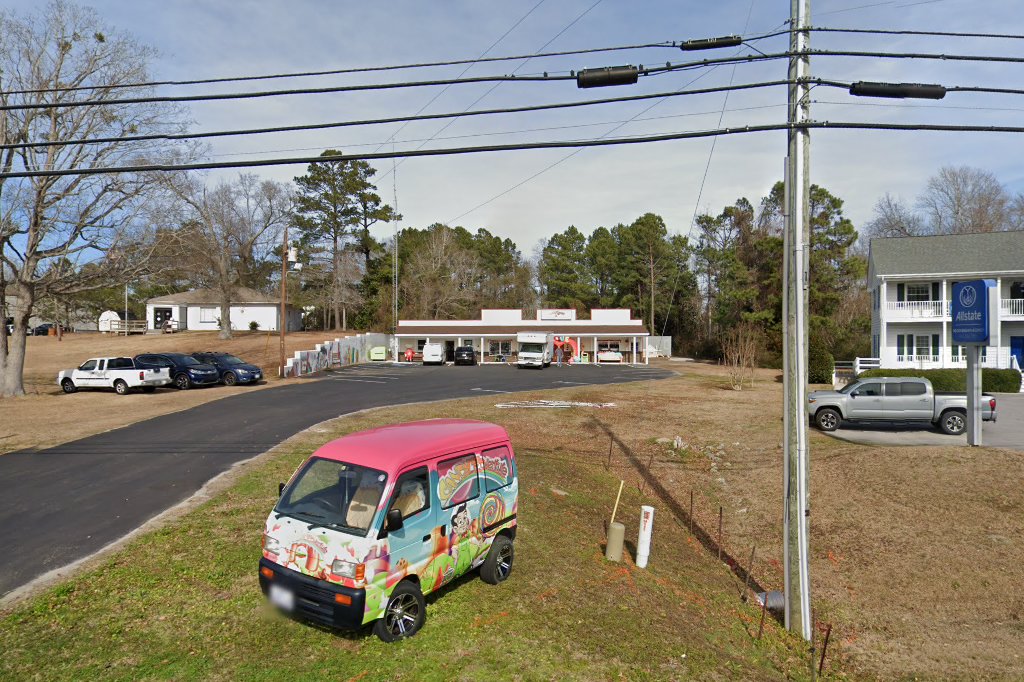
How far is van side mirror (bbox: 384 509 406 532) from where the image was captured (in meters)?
5.90

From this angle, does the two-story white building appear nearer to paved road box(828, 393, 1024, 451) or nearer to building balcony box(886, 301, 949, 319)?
building balcony box(886, 301, 949, 319)

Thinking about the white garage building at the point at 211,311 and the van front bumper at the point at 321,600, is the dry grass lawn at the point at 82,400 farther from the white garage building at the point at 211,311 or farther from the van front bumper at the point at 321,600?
the white garage building at the point at 211,311

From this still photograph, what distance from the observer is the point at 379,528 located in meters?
5.93

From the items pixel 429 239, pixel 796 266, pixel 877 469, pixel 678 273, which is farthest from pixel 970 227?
pixel 796 266

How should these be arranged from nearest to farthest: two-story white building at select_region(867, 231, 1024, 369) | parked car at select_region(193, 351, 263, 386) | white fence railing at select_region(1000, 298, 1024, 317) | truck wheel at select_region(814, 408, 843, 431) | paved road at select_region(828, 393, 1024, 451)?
paved road at select_region(828, 393, 1024, 451)
truck wheel at select_region(814, 408, 843, 431)
parked car at select_region(193, 351, 263, 386)
white fence railing at select_region(1000, 298, 1024, 317)
two-story white building at select_region(867, 231, 1024, 369)

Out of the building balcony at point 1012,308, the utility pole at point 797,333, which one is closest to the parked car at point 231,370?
the utility pole at point 797,333

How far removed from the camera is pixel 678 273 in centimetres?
7756

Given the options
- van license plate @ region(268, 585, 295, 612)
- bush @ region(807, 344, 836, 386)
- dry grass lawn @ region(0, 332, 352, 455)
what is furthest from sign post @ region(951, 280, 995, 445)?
dry grass lawn @ region(0, 332, 352, 455)

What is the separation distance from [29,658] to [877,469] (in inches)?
644

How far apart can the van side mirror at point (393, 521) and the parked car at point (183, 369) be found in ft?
88.1

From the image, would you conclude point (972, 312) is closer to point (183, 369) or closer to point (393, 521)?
point (393, 521)

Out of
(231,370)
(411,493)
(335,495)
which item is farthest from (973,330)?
(231,370)

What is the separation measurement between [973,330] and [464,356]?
38704mm

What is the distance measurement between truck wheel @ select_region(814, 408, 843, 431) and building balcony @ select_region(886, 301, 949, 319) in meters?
23.9
